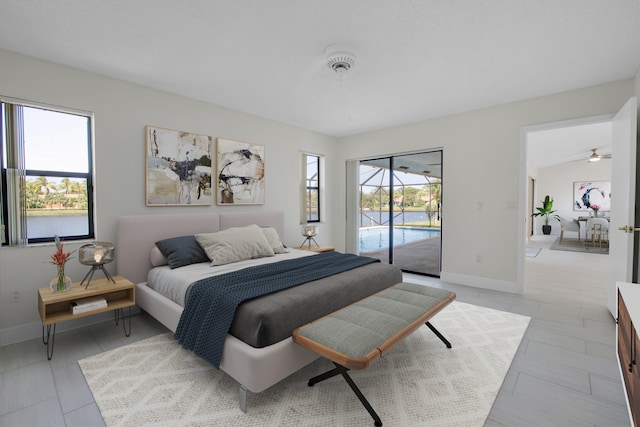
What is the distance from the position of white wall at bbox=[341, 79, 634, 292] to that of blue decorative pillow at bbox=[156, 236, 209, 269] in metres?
3.58

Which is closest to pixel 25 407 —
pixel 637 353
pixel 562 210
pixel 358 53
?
pixel 637 353

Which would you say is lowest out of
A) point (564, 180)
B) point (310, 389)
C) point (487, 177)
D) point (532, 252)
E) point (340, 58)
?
point (310, 389)

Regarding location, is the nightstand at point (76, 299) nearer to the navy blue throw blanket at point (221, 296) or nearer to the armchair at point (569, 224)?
the navy blue throw blanket at point (221, 296)

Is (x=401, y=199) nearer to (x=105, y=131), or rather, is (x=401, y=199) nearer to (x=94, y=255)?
(x=105, y=131)

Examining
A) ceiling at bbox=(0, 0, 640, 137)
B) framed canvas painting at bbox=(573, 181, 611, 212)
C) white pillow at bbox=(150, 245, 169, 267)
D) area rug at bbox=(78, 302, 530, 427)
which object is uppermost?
ceiling at bbox=(0, 0, 640, 137)

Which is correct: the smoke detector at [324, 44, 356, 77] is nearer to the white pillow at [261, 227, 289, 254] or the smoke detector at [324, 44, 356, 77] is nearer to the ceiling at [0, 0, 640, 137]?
the ceiling at [0, 0, 640, 137]

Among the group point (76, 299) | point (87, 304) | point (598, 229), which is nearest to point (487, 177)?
point (87, 304)

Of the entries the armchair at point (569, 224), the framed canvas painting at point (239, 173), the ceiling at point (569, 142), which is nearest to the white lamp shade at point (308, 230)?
the framed canvas painting at point (239, 173)

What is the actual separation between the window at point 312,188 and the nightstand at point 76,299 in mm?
3093

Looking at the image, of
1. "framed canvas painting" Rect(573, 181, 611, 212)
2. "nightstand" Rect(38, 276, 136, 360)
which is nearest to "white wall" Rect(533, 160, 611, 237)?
"framed canvas painting" Rect(573, 181, 611, 212)

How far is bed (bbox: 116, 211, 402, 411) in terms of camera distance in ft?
5.70

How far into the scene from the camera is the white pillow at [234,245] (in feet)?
Result: 10.2

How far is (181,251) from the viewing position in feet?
10.1

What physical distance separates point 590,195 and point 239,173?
10.8m
